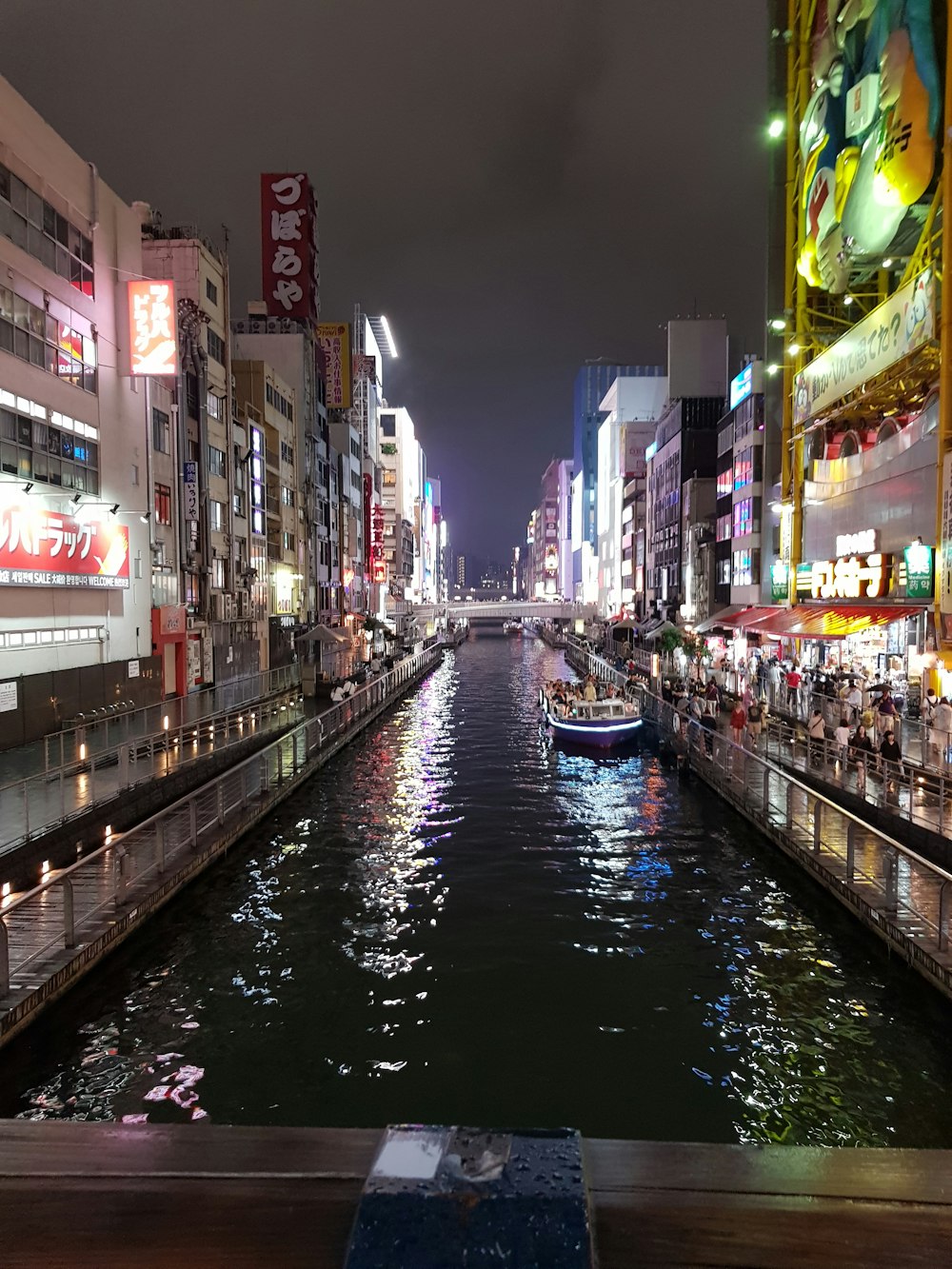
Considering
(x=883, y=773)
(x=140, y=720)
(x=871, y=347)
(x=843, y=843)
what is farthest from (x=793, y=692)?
(x=140, y=720)

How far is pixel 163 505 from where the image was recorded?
35.8 m

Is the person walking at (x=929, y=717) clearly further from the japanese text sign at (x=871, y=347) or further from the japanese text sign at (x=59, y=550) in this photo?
the japanese text sign at (x=59, y=550)

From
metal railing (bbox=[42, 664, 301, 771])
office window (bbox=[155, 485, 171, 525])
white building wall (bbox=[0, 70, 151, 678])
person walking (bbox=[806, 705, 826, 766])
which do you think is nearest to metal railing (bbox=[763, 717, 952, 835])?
person walking (bbox=[806, 705, 826, 766])

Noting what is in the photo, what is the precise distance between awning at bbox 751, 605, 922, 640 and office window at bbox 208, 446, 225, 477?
98.2ft

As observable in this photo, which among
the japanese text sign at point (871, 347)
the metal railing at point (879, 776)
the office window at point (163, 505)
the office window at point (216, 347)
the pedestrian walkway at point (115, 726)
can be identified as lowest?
the metal railing at point (879, 776)

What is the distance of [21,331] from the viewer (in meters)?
25.0

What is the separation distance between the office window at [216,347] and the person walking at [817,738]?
3667 cm

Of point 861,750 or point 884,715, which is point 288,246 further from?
point 861,750

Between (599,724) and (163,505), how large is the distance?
22.0 meters

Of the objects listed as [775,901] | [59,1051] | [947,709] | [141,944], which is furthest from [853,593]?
[59,1051]

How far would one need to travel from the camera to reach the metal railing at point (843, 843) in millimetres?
12412

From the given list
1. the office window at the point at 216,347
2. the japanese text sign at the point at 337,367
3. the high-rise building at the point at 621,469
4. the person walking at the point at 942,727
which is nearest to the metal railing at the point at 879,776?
the person walking at the point at 942,727

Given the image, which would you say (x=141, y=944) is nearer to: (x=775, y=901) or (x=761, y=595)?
(x=775, y=901)

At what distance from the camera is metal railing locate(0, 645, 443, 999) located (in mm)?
11172
